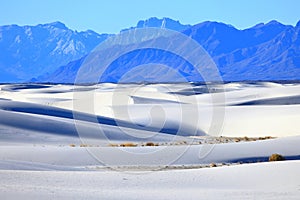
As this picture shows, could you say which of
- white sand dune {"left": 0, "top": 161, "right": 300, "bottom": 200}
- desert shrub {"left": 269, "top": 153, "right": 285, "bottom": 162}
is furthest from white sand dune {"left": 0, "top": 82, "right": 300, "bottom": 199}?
desert shrub {"left": 269, "top": 153, "right": 285, "bottom": 162}

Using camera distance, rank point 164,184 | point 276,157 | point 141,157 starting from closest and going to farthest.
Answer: point 164,184 → point 276,157 → point 141,157

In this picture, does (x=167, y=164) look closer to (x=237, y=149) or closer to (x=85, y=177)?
(x=237, y=149)

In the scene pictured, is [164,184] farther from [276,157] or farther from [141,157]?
[276,157]

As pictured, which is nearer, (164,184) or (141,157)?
(164,184)

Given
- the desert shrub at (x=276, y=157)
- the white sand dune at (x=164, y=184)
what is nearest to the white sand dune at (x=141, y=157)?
the white sand dune at (x=164, y=184)

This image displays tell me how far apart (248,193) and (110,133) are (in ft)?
65.9

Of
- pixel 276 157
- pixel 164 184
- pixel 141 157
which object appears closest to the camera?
pixel 164 184

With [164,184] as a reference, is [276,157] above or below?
above

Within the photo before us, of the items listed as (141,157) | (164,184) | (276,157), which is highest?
(141,157)

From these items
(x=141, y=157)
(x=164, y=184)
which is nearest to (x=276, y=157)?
(x=141, y=157)

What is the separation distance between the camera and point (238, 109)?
158 feet

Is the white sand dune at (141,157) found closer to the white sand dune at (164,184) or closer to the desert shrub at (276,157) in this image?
the white sand dune at (164,184)

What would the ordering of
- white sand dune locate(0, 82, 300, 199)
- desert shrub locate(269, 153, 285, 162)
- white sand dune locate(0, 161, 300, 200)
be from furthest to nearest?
desert shrub locate(269, 153, 285, 162) → white sand dune locate(0, 82, 300, 199) → white sand dune locate(0, 161, 300, 200)

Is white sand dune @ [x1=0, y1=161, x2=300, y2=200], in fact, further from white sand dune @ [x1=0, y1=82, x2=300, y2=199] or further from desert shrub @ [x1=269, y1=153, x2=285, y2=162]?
desert shrub @ [x1=269, y1=153, x2=285, y2=162]
